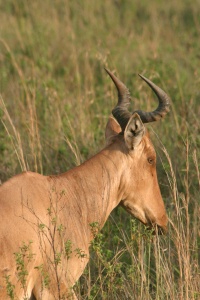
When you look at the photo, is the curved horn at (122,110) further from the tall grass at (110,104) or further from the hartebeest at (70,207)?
the tall grass at (110,104)

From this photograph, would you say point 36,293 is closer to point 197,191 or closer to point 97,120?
point 197,191

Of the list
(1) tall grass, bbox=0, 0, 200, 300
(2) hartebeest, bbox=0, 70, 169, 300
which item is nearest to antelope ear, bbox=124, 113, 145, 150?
(2) hartebeest, bbox=0, 70, 169, 300

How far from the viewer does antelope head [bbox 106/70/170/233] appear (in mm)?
6555

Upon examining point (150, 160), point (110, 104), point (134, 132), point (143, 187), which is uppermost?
point (110, 104)

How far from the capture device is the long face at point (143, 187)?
6.64 m

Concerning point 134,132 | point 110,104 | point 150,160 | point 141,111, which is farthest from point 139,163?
point 110,104

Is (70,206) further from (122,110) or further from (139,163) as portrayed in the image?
(122,110)

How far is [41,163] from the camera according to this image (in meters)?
8.76

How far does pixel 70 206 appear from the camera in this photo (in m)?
6.40

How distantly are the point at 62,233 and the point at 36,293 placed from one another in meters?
0.49

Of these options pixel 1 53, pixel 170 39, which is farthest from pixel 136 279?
pixel 170 39

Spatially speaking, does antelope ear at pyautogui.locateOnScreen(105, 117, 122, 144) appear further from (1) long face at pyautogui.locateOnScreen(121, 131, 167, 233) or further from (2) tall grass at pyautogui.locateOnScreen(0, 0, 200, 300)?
(2) tall grass at pyautogui.locateOnScreen(0, 0, 200, 300)

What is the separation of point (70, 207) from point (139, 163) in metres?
0.70

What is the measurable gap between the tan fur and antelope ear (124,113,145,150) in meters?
0.07
